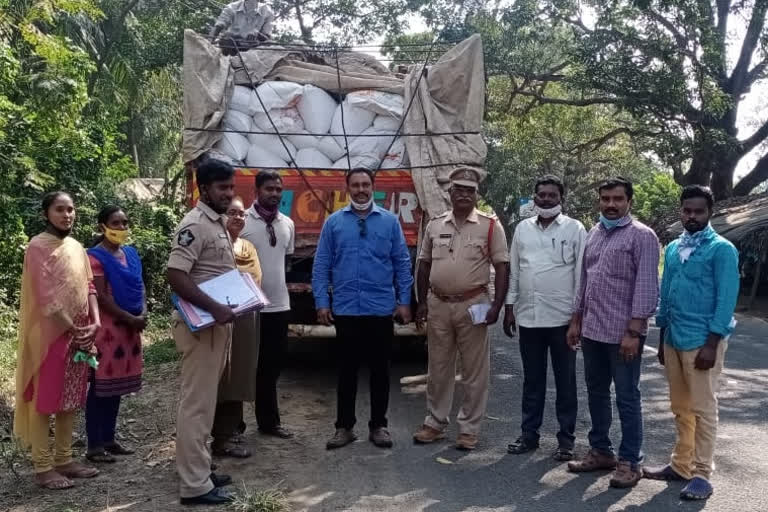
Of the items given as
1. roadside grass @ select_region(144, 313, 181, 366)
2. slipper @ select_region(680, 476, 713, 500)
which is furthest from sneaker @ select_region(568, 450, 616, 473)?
roadside grass @ select_region(144, 313, 181, 366)

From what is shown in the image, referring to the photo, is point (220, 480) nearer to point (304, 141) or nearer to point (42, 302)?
point (42, 302)

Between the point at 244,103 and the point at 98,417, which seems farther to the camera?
the point at 244,103

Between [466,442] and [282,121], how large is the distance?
3.11 metres

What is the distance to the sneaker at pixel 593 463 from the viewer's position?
4293mm

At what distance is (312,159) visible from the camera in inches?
245

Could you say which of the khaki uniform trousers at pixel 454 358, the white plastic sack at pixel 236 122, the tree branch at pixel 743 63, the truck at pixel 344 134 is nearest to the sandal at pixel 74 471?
the khaki uniform trousers at pixel 454 358

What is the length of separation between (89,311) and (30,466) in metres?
1.02

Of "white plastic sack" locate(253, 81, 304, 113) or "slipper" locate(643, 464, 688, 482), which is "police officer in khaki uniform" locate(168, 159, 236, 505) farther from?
"white plastic sack" locate(253, 81, 304, 113)

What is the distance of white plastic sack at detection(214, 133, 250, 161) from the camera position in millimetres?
6137

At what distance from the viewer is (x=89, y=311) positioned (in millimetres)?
4207

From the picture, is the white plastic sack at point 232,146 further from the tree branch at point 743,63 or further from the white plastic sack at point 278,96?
the tree branch at point 743,63

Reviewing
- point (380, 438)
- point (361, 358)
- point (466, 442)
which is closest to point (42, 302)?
point (361, 358)

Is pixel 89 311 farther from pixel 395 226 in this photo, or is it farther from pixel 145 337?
pixel 145 337

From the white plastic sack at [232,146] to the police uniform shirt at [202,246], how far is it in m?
2.40
